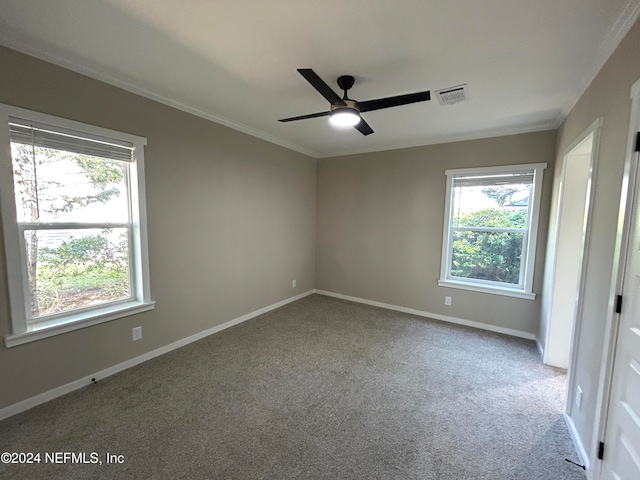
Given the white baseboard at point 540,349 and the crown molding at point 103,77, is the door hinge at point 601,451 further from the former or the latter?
the crown molding at point 103,77

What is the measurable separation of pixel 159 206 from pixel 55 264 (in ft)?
3.05

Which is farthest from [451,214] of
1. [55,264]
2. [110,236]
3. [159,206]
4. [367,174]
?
[55,264]

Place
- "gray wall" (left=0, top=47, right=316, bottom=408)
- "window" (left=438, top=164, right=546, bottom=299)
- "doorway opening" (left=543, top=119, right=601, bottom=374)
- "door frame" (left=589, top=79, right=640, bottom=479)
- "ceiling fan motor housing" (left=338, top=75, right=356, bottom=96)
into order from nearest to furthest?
1. "door frame" (left=589, top=79, right=640, bottom=479)
2. "gray wall" (left=0, top=47, right=316, bottom=408)
3. "ceiling fan motor housing" (left=338, top=75, right=356, bottom=96)
4. "doorway opening" (left=543, top=119, right=601, bottom=374)
5. "window" (left=438, top=164, right=546, bottom=299)

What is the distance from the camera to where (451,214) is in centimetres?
383

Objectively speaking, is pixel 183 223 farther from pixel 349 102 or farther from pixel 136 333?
pixel 349 102

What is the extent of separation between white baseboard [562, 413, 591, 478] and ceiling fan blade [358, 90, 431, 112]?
2.45m

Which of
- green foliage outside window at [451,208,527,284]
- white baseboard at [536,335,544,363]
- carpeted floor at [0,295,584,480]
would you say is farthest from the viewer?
green foliage outside window at [451,208,527,284]

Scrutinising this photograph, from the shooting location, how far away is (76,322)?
223 cm

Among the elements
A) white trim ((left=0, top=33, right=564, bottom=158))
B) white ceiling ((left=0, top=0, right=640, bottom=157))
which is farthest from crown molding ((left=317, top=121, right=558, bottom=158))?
white ceiling ((left=0, top=0, right=640, bottom=157))

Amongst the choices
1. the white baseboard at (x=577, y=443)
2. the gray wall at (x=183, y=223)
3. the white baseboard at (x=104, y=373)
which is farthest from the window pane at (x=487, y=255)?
the white baseboard at (x=104, y=373)

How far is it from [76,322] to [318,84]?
265cm

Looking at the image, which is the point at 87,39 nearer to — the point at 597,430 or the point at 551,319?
the point at 597,430

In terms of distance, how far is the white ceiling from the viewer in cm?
150

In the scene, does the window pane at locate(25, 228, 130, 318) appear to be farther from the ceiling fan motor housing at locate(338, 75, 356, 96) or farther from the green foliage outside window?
the green foliage outside window
